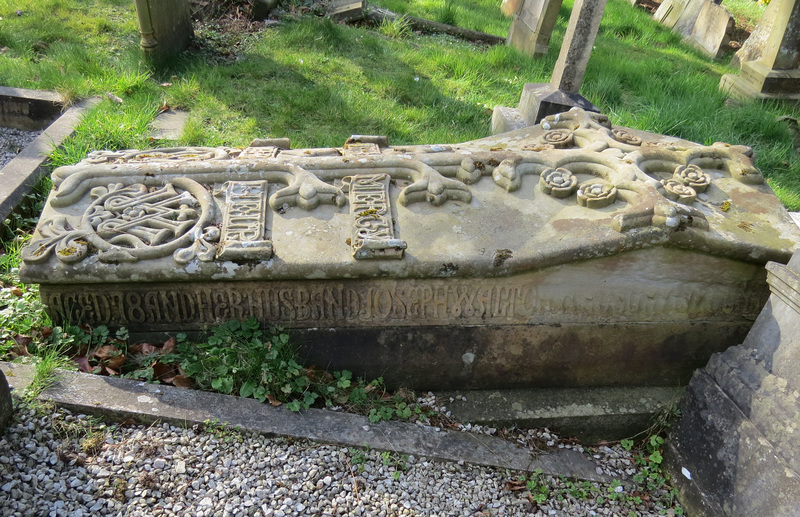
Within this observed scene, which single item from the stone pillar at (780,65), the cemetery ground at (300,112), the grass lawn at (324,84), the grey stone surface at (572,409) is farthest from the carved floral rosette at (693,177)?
the stone pillar at (780,65)

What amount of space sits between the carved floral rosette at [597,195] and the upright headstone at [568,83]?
2134 millimetres

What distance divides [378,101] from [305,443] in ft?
12.6

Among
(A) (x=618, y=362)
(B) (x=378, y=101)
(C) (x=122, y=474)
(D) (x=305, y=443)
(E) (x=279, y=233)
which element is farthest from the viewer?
(B) (x=378, y=101)

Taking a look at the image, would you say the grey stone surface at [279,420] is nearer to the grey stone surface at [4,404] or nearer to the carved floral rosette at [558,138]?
the grey stone surface at [4,404]

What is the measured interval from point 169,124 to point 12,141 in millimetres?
1295

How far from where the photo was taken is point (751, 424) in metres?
2.45

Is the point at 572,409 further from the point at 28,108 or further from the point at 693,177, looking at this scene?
the point at 28,108

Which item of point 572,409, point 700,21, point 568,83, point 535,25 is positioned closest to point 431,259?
point 572,409

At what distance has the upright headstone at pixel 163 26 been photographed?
213 inches

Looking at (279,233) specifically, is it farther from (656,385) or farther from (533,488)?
(656,385)

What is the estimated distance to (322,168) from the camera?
3154 millimetres

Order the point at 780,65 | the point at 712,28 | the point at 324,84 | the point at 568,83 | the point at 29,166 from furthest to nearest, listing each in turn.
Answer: the point at 712,28 < the point at 780,65 < the point at 324,84 < the point at 568,83 < the point at 29,166

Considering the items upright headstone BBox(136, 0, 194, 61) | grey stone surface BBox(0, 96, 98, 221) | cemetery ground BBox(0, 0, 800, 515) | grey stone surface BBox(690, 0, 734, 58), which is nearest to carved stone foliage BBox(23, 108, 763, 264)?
cemetery ground BBox(0, 0, 800, 515)

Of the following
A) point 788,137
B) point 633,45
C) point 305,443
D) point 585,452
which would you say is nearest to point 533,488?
point 585,452
